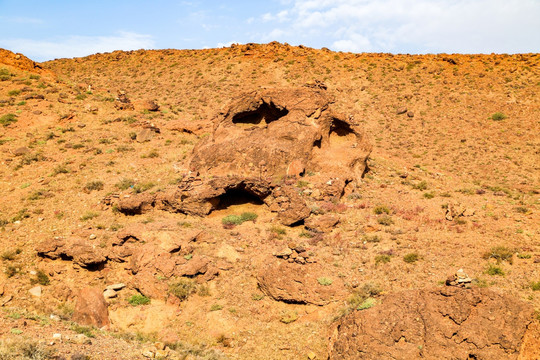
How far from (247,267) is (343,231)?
498cm

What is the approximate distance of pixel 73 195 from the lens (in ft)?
59.9

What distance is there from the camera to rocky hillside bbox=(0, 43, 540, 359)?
379 inches

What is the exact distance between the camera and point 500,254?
12.6 meters

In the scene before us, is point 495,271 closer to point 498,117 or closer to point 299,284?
point 299,284

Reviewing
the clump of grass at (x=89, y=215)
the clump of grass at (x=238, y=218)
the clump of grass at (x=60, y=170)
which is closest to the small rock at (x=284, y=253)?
the clump of grass at (x=238, y=218)

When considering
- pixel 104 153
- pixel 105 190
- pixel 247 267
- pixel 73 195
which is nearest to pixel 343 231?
pixel 247 267

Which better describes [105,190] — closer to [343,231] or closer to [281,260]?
[281,260]

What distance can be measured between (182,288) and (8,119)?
867 inches

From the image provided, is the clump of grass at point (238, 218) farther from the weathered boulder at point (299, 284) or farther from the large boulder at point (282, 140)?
the weathered boulder at point (299, 284)

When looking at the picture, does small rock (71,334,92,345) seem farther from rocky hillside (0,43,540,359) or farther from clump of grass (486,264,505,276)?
clump of grass (486,264,505,276)

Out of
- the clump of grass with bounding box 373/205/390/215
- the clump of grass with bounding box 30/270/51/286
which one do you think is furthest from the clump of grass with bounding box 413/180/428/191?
the clump of grass with bounding box 30/270/51/286

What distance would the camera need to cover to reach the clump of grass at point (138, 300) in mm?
12117

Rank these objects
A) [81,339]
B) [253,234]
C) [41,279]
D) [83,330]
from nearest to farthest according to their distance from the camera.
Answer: [81,339]
[83,330]
[41,279]
[253,234]

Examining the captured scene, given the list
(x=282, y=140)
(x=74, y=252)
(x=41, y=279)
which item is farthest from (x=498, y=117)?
(x=41, y=279)
